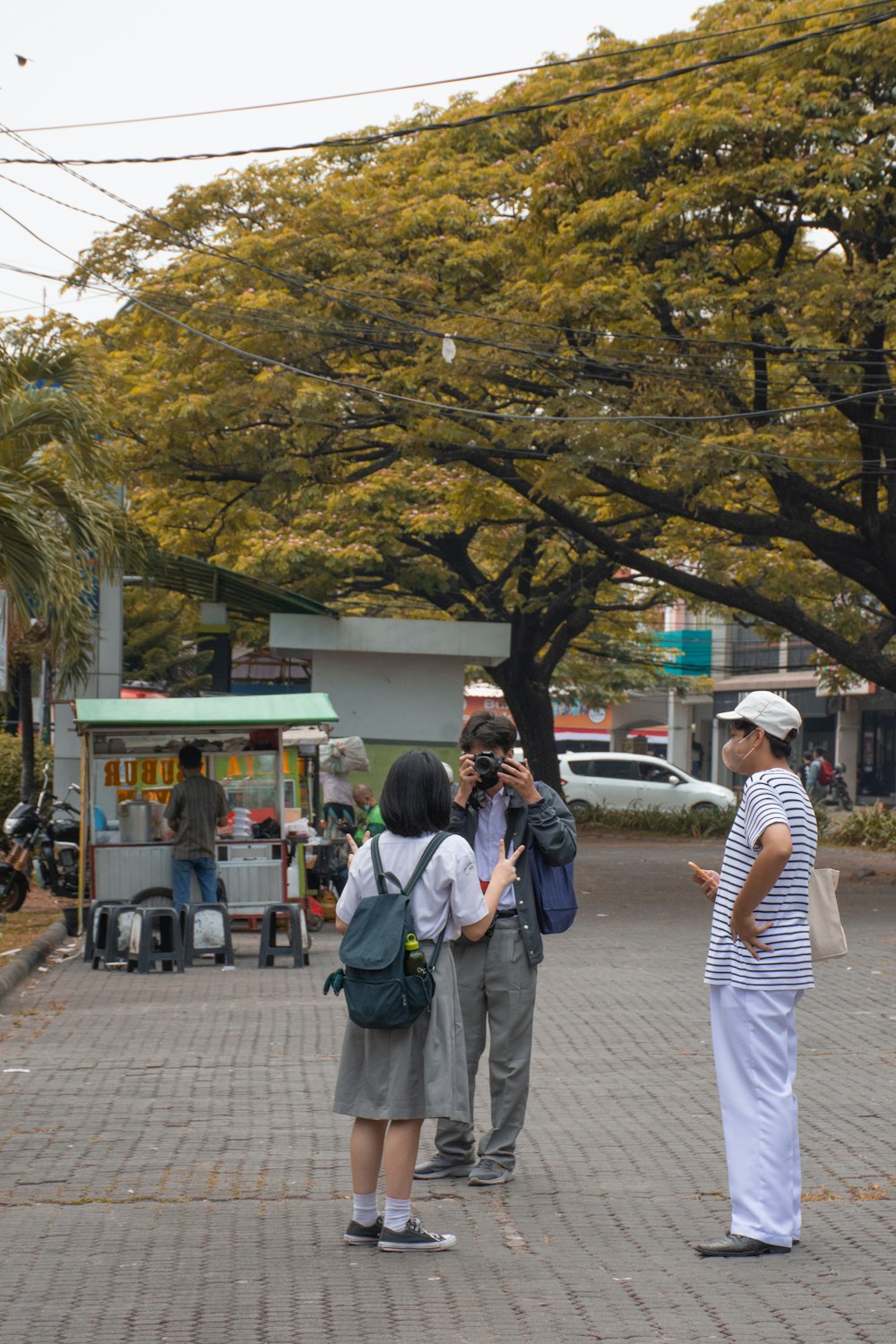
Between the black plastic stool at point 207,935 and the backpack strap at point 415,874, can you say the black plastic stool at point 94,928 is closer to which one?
the black plastic stool at point 207,935

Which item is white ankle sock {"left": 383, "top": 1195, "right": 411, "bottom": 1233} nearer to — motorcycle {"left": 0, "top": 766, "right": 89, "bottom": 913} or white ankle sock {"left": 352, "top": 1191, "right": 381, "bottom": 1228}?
white ankle sock {"left": 352, "top": 1191, "right": 381, "bottom": 1228}

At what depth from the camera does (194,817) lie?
44.1 ft

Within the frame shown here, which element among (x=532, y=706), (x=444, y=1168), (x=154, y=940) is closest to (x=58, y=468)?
(x=154, y=940)

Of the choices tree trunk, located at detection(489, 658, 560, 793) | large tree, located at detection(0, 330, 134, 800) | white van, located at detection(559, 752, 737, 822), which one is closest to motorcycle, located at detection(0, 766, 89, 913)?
large tree, located at detection(0, 330, 134, 800)

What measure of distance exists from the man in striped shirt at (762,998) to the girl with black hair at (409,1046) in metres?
0.83

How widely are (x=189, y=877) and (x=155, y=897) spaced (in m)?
0.65

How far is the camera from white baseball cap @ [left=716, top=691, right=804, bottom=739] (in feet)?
17.2

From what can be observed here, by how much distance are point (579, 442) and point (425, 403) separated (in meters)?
2.19

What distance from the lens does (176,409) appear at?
1939cm

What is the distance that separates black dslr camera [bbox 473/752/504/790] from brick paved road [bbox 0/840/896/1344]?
149 centimetres

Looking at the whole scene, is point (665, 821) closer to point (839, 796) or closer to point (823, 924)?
point (839, 796)

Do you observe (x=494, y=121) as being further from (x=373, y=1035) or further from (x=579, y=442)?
(x=373, y=1035)

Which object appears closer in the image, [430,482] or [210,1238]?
[210,1238]

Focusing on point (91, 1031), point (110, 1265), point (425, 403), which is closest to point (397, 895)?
point (110, 1265)
